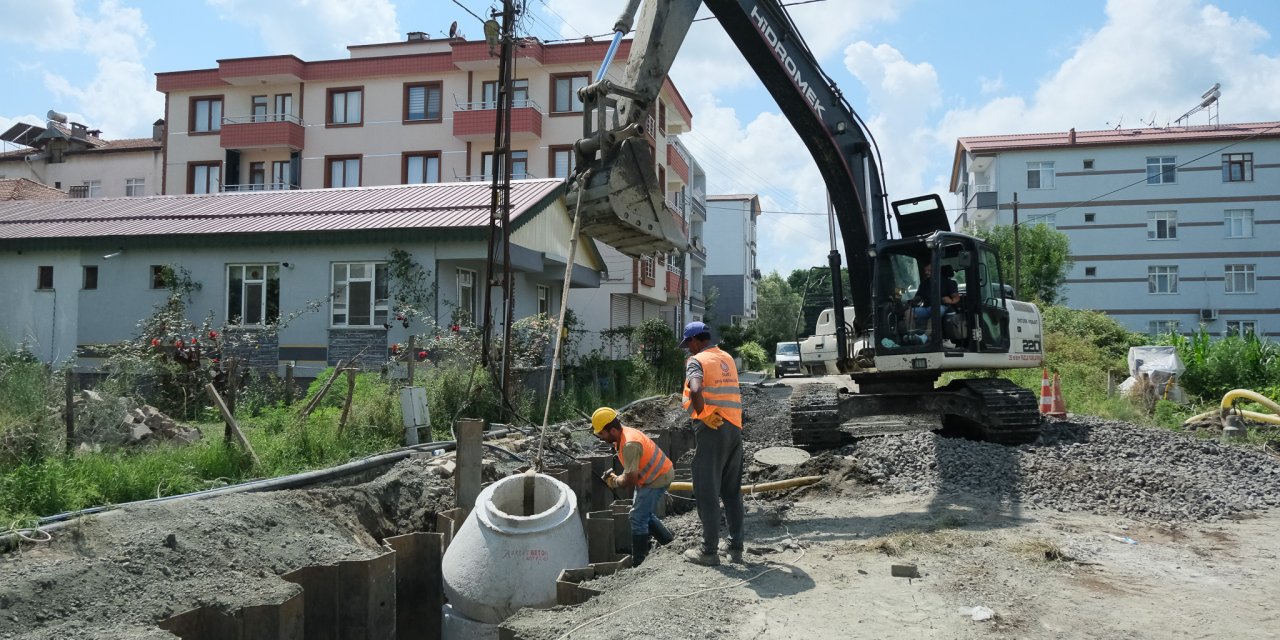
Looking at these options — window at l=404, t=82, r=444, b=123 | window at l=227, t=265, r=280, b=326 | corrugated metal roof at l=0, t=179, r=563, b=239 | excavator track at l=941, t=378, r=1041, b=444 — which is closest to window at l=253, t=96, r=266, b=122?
window at l=404, t=82, r=444, b=123

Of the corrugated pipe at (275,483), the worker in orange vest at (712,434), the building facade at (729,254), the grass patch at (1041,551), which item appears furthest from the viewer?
the building facade at (729,254)

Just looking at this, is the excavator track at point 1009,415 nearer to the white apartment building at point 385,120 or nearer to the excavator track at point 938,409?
the excavator track at point 938,409

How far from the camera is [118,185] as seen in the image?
40531mm

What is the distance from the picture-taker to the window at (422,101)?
33969 millimetres

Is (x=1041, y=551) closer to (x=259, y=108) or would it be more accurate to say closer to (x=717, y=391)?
(x=717, y=391)

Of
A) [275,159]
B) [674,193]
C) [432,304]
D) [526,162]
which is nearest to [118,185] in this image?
[275,159]

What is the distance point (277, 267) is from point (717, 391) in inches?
583

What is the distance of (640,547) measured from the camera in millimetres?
7270

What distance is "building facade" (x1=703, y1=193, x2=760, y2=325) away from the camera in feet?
216

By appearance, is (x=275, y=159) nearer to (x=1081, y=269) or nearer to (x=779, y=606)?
(x=779, y=606)

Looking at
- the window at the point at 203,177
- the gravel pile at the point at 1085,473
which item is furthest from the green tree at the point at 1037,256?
the window at the point at 203,177

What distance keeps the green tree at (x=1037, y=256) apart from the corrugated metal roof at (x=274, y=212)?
25.1m

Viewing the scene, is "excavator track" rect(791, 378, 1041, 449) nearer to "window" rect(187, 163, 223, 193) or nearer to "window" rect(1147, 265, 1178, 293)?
"window" rect(187, 163, 223, 193)

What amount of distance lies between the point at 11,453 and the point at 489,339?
7.19 metres
